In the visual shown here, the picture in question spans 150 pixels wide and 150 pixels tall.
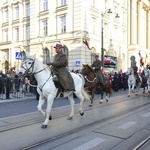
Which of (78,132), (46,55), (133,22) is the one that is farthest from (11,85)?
(133,22)

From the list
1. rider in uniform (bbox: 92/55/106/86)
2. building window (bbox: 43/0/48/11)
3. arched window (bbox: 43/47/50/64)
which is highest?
building window (bbox: 43/0/48/11)

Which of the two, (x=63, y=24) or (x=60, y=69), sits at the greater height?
(x=63, y=24)

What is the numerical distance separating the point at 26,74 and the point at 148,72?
492 inches

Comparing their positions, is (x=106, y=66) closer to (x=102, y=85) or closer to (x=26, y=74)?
(x=102, y=85)

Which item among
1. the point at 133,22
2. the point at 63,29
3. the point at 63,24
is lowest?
the point at 63,29

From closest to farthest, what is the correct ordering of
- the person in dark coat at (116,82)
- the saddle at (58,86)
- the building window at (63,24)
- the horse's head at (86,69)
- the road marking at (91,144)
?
the road marking at (91,144) → the saddle at (58,86) → the horse's head at (86,69) → the person in dark coat at (116,82) → the building window at (63,24)

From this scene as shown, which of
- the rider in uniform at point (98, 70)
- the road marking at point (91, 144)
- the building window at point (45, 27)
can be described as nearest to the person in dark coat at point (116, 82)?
the rider in uniform at point (98, 70)

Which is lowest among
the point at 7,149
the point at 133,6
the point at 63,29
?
the point at 7,149

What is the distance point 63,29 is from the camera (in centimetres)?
3238

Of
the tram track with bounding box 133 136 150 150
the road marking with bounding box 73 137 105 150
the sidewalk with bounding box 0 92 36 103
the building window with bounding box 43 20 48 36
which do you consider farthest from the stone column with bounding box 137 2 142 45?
the road marking with bounding box 73 137 105 150

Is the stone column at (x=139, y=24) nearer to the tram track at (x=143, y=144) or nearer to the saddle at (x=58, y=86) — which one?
the saddle at (x=58, y=86)

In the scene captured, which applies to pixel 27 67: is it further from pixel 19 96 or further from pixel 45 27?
pixel 45 27

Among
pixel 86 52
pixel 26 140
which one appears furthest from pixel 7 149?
pixel 86 52

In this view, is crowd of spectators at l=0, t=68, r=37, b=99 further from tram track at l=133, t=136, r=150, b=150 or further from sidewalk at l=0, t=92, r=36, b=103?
tram track at l=133, t=136, r=150, b=150
